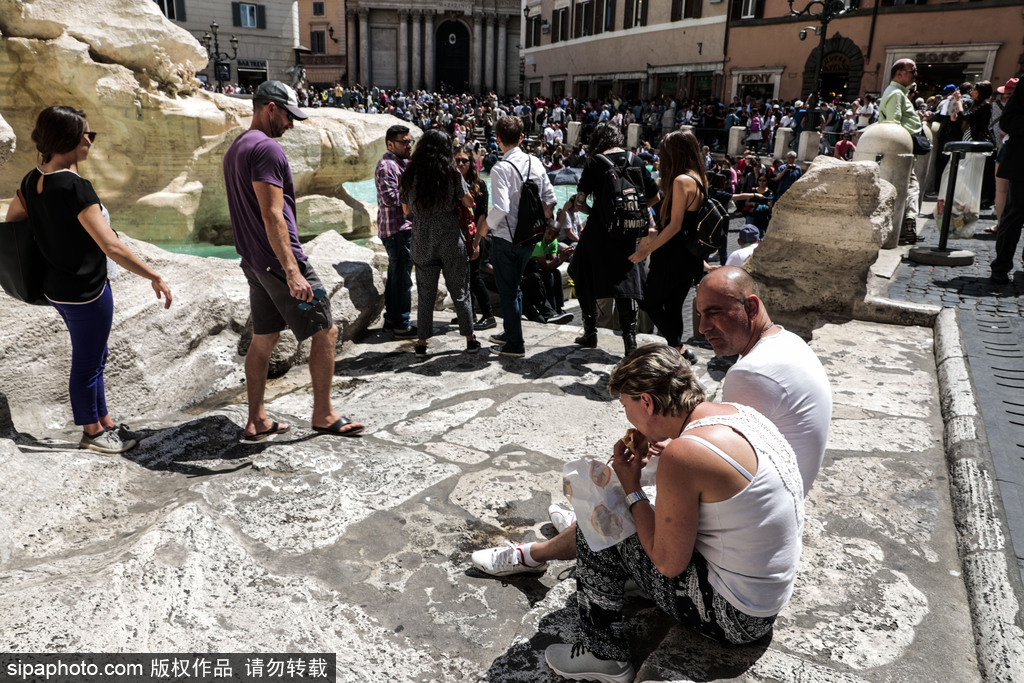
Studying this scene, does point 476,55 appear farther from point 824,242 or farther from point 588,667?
point 588,667

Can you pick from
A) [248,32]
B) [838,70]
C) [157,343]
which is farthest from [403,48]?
[157,343]

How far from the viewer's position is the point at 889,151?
26.2ft

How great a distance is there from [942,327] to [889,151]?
12.6ft

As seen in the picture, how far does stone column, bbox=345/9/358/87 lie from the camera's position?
51.0 meters

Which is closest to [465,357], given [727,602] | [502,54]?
[727,602]

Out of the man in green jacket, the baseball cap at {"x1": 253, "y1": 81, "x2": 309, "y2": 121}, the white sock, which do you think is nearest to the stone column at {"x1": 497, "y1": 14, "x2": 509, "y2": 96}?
the man in green jacket

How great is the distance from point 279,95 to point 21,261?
1.30m

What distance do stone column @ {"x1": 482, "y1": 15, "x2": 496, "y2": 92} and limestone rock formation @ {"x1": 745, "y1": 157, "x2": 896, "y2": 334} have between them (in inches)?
1946

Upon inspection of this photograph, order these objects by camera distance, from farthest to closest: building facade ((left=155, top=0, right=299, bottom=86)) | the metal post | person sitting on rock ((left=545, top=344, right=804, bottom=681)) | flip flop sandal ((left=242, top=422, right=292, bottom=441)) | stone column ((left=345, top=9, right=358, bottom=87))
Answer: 1. stone column ((left=345, top=9, right=358, bottom=87))
2. building facade ((left=155, top=0, right=299, bottom=86))
3. the metal post
4. flip flop sandal ((left=242, top=422, right=292, bottom=441))
5. person sitting on rock ((left=545, top=344, right=804, bottom=681))

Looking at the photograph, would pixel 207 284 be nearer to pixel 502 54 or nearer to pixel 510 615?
pixel 510 615

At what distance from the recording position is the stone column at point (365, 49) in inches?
1987

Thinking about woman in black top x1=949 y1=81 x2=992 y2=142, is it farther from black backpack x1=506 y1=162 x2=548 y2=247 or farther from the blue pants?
the blue pants

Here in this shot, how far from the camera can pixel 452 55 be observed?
53219 millimetres

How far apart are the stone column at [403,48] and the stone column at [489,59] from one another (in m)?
5.60
